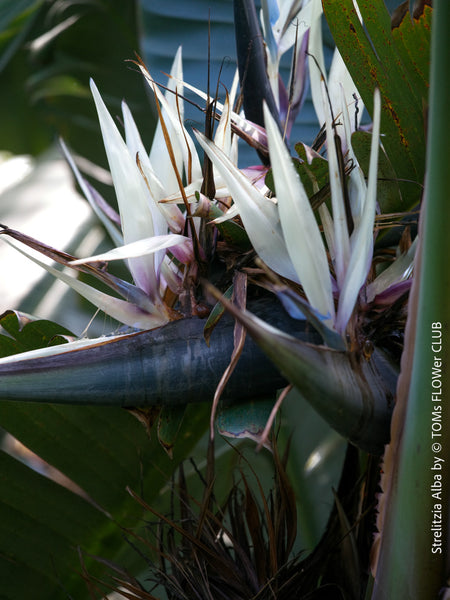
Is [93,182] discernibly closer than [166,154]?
No

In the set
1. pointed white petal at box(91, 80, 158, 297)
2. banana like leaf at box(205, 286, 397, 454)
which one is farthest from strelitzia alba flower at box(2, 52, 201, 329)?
banana like leaf at box(205, 286, 397, 454)

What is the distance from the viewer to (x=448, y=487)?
0.81 ft

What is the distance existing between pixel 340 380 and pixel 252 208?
0.30 ft

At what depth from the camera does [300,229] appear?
25 cm

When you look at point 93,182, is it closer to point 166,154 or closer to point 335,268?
point 166,154

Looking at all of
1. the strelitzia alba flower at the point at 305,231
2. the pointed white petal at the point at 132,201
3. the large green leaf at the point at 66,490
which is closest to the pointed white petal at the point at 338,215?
the strelitzia alba flower at the point at 305,231

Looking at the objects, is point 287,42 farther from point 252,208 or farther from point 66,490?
point 66,490

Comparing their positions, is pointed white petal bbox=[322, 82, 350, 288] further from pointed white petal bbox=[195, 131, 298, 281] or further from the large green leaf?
the large green leaf

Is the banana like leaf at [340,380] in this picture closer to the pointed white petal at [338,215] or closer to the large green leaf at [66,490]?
the pointed white petal at [338,215]

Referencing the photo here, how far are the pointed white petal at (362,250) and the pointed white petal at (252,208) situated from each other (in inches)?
1.3

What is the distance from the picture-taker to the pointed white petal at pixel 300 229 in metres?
0.25

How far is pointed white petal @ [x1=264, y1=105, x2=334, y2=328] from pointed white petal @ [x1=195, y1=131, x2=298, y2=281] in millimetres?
18

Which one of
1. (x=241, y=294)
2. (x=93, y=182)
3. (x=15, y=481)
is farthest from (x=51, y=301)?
(x=241, y=294)

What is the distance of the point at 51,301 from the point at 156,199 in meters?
0.35
